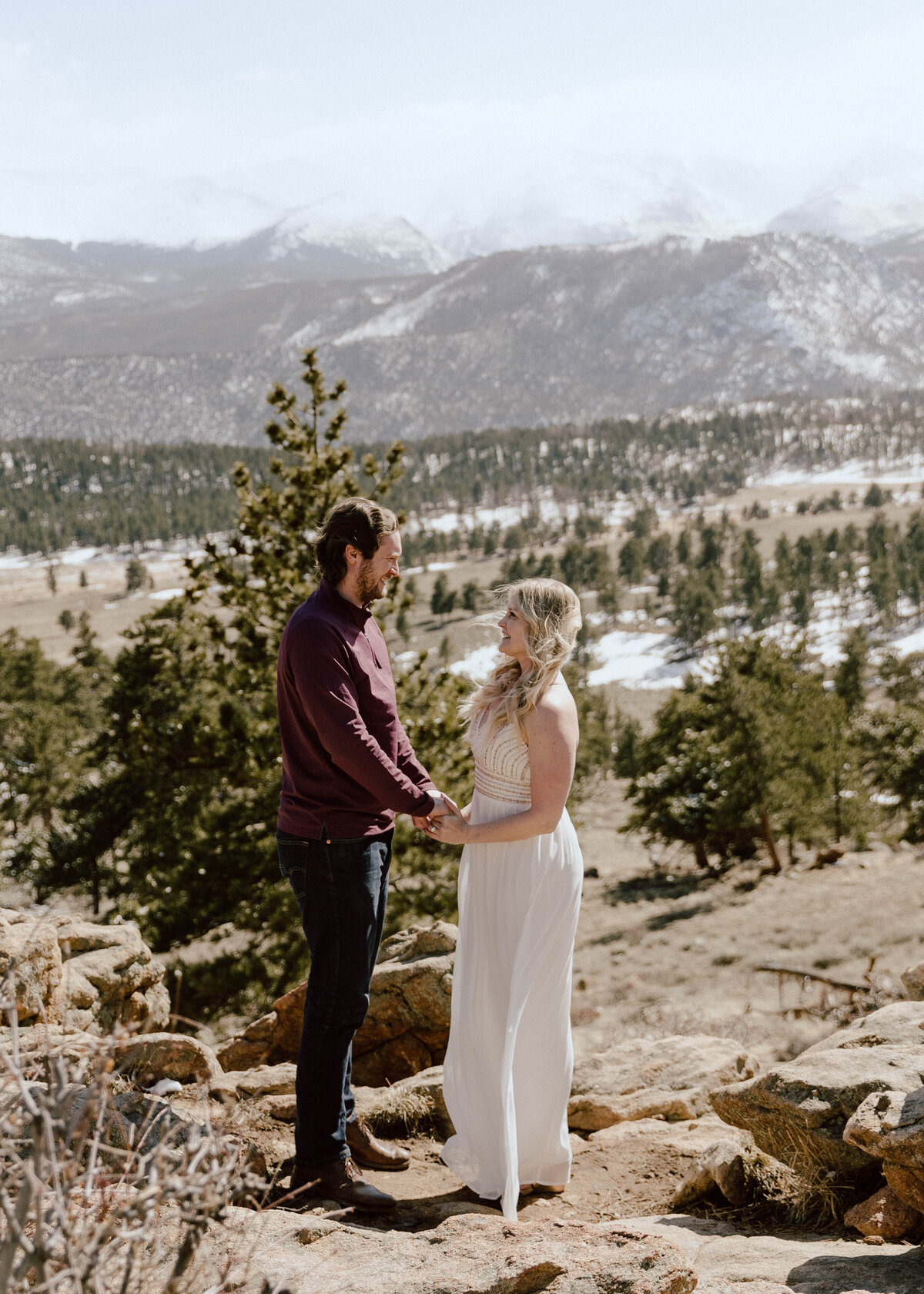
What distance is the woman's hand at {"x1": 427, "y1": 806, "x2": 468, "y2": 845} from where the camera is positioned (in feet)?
15.1

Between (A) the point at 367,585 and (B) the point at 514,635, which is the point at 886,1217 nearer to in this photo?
(B) the point at 514,635

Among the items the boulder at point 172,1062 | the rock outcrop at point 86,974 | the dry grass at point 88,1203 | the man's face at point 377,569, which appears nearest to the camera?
the dry grass at point 88,1203

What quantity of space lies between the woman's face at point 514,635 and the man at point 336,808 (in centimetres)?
60

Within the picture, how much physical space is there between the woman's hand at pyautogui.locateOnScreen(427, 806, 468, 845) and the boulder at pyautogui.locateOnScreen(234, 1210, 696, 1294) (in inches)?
63.9

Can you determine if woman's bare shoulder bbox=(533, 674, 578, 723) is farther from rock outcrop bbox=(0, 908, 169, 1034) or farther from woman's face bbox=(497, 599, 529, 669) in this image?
rock outcrop bbox=(0, 908, 169, 1034)

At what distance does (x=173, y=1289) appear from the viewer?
1.97 meters

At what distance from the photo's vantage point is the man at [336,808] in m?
4.24

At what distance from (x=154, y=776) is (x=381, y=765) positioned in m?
14.2

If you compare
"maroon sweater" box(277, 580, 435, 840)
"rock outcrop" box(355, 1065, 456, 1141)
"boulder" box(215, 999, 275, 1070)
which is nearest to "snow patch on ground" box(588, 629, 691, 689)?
"boulder" box(215, 999, 275, 1070)

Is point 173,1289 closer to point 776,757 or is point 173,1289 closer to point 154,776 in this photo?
point 154,776

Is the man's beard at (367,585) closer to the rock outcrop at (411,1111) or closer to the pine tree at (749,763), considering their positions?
the rock outcrop at (411,1111)

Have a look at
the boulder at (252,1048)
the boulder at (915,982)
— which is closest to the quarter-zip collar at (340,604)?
the boulder at (252,1048)

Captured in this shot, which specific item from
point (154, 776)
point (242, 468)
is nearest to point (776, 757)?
point (154, 776)

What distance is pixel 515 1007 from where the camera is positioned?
4.71 metres
